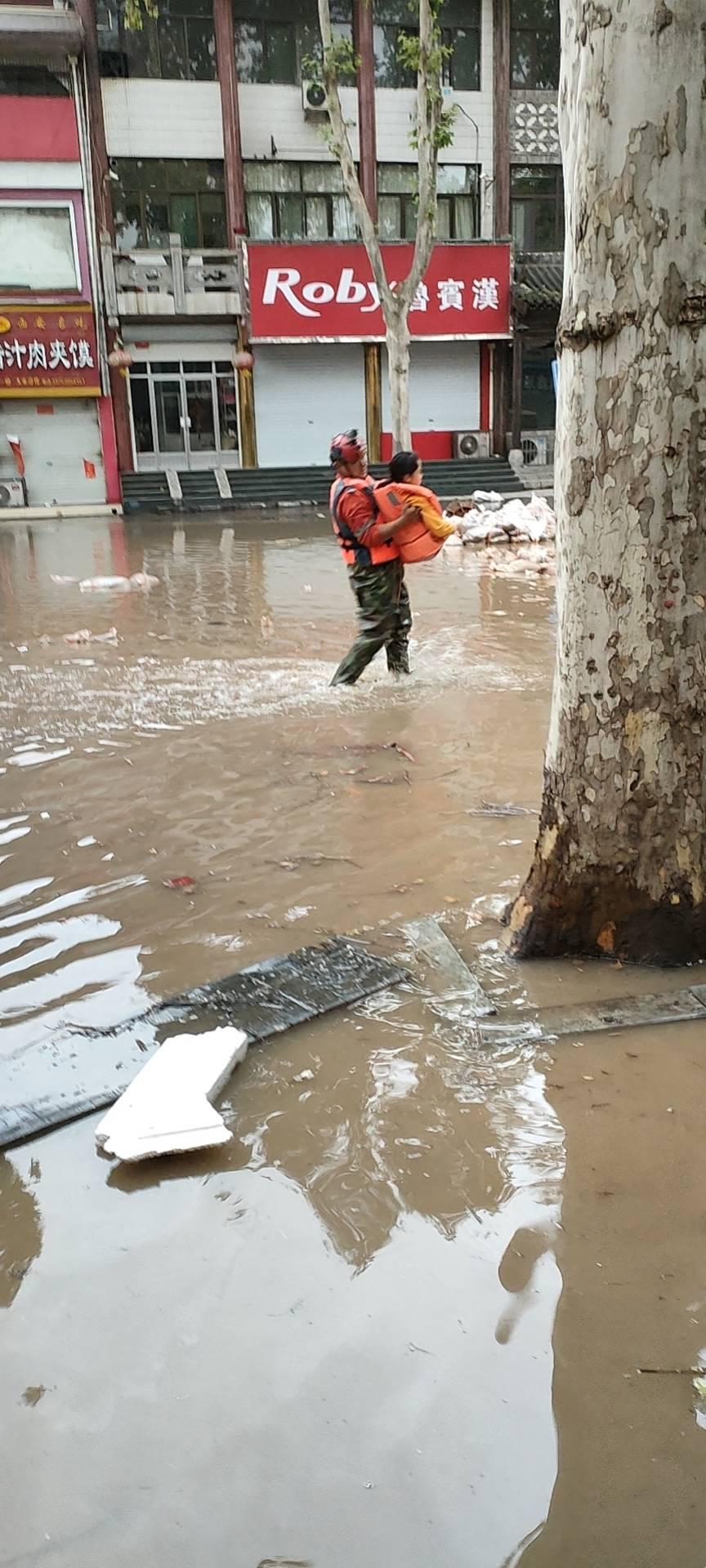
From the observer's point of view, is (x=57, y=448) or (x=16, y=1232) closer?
(x=16, y=1232)

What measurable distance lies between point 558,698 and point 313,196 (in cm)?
2602

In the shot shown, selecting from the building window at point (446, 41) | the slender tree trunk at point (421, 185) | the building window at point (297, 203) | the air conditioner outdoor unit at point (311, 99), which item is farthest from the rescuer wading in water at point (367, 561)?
the building window at point (446, 41)

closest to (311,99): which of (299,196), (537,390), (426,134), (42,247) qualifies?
(299,196)

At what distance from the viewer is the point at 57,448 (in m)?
24.8

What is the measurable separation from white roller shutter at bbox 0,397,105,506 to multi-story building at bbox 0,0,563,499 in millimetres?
94

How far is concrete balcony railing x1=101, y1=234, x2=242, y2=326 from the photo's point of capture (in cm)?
2398

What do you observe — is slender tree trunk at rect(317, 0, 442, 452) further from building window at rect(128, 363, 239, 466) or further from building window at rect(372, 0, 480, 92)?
building window at rect(372, 0, 480, 92)

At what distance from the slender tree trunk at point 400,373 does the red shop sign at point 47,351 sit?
946 cm

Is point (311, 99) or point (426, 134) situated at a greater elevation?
point (311, 99)

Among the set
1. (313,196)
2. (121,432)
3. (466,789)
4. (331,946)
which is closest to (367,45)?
(313,196)

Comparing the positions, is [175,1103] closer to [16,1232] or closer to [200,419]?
[16,1232]

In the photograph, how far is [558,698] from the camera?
133 inches

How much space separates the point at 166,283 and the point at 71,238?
85.3 inches

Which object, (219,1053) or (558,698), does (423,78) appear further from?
(219,1053)
